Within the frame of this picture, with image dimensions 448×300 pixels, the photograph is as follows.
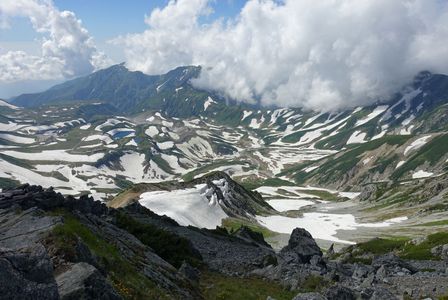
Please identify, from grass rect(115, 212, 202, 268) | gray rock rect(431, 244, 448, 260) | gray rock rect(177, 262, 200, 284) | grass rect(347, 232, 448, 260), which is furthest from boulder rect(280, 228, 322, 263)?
gray rock rect(177, 262, 200, 284)

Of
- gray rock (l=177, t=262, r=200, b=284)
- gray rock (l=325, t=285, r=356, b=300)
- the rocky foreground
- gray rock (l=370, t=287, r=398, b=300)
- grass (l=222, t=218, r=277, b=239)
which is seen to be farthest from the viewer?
grass (l=222, t=218, r=277, b=239)

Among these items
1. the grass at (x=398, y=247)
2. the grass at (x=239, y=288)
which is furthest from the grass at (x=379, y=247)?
the grass at (x=239, y=288)

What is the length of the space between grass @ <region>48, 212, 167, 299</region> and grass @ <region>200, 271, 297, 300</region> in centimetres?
820

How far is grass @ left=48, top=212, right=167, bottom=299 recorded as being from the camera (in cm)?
2166

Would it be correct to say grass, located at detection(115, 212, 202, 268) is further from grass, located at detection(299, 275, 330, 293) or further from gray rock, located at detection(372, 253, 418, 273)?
gray rock, located at detection(372, 253, 418, 273)

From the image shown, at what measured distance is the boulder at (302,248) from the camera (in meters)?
61.2

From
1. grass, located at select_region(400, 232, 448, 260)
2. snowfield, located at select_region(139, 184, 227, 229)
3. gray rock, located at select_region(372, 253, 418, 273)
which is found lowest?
grass, located at select_region(400, 232, 448, 260)

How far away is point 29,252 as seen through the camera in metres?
15.8

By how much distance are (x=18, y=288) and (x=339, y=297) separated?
21855mm

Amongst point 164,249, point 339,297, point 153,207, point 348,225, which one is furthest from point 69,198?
point 348,225

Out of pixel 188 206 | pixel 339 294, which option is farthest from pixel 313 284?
pixel 188 206

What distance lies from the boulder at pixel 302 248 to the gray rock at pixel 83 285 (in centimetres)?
4325

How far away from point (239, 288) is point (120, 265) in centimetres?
1475

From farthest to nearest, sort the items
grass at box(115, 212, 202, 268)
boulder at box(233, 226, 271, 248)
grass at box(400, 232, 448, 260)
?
boulder at box(233, 226, 271, 248) < grass at box(400, 232, 448, 260) < grass at box(115, 212, 202, 268)
